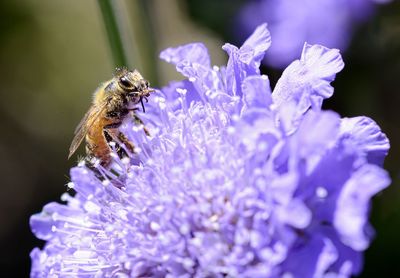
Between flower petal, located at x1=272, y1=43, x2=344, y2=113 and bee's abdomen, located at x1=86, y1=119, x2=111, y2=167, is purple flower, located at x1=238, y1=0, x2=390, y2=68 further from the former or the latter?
flower petal, located at x1=272, y1=43, x2=344, y2=113

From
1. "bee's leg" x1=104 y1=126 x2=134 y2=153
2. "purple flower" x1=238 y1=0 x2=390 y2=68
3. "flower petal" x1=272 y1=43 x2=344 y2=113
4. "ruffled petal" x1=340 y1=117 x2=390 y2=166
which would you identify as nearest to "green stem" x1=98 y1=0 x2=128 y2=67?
"bee's leg" x1=104 y1=126 x2=134 y2=153

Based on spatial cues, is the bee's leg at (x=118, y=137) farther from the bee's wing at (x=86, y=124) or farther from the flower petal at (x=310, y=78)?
the flower petal at (x=310, y=78)

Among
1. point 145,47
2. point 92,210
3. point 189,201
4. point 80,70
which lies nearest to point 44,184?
point 80,70

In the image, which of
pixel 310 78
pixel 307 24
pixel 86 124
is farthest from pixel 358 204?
pixel 307 24

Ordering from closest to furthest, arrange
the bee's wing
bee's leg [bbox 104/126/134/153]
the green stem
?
bee's leg [bbox 104/126/134/153] → the bee's wing → the green stem

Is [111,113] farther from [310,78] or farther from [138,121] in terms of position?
[310,78]

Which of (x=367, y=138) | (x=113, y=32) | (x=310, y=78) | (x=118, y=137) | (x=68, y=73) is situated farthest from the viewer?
(x=68, y=73)
